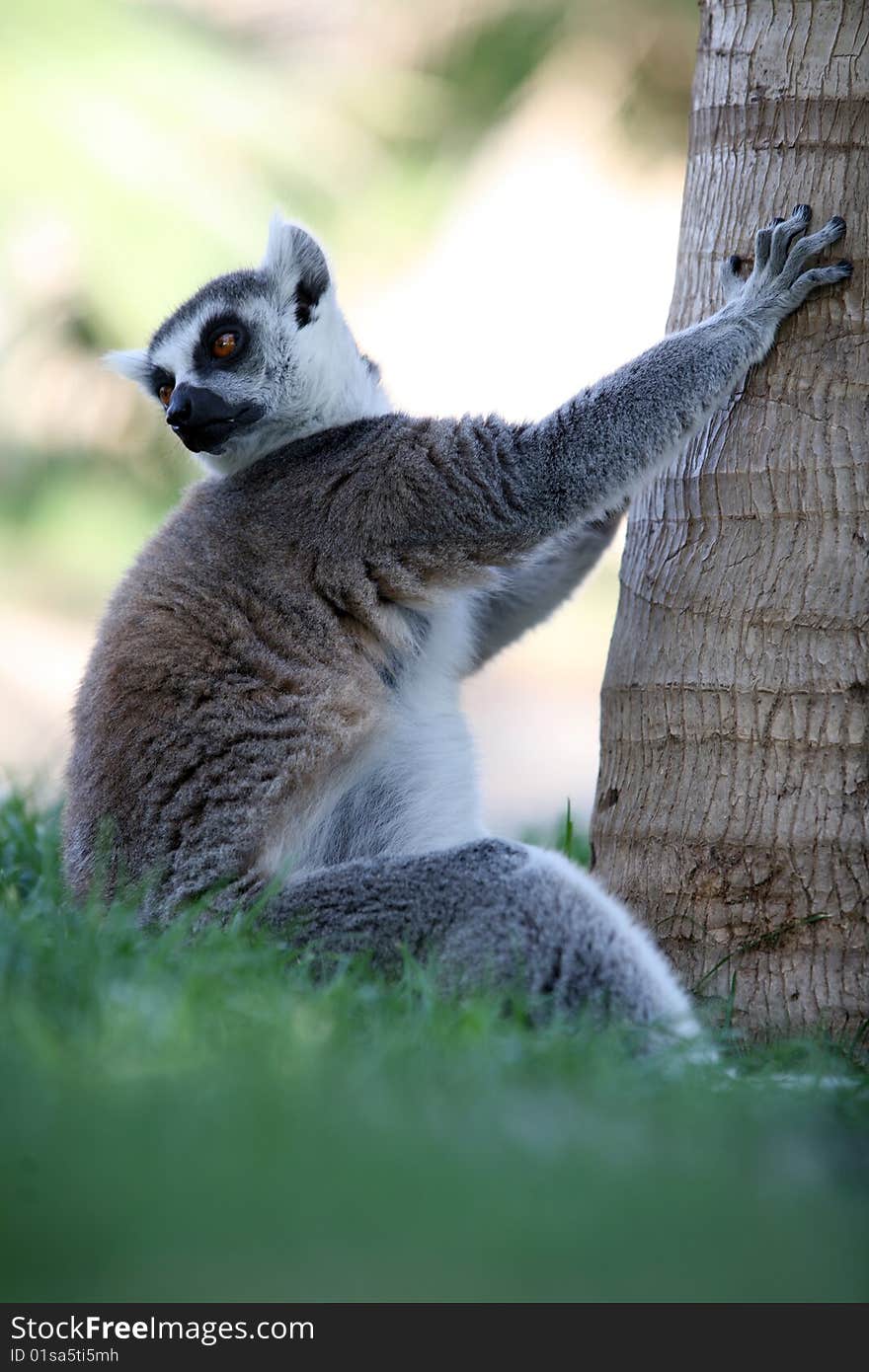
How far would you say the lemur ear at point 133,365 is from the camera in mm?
5289

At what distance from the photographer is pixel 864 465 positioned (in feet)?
13.8

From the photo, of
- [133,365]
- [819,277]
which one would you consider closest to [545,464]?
[819,277]

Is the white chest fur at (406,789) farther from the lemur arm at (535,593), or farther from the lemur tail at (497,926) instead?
the lemur arm at (535,593)

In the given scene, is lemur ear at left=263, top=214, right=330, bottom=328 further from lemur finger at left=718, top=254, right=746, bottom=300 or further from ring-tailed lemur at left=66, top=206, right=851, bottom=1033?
lemur finger at left=718, top=254, right=746, bottom=300

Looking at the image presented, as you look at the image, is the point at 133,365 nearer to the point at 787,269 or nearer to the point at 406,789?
the point at 406,789

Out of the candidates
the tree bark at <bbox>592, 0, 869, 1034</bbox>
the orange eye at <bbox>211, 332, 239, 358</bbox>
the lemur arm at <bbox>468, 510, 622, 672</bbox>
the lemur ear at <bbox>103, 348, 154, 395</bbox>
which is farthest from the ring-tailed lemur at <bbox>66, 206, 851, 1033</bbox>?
the lemur arm at <bbox>468, 510, 622, 672</bbox>

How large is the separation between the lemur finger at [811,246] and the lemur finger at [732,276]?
0.66 ft

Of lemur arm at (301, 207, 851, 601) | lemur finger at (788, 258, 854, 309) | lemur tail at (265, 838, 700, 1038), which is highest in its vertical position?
lemur finger at (788, 258, 854, 309)

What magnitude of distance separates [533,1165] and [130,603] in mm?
2527

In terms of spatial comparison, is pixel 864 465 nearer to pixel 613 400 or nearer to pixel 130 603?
pixel 613 400

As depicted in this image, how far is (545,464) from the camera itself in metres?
4.53

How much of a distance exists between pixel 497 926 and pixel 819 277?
2000 millimetres

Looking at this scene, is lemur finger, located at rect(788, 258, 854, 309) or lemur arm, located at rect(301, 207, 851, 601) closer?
lemur finger, located at rect(788, 258, 854, 309)

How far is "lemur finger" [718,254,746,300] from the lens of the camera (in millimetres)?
4488
